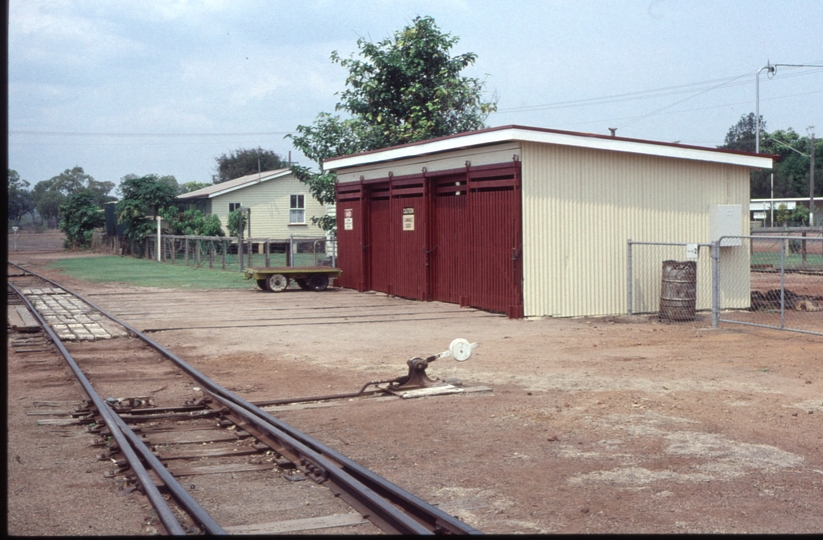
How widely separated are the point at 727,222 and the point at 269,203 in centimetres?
3828

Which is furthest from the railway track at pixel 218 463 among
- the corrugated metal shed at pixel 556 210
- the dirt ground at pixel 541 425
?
the corrugated metal shed at pixel 556 210

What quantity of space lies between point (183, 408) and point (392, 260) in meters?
14.1

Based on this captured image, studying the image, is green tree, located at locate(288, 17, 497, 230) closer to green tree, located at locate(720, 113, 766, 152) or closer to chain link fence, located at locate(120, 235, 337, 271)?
chain link fence, located at locate(120, 235, 337, 271)

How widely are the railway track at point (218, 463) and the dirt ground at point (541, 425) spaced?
276 mm

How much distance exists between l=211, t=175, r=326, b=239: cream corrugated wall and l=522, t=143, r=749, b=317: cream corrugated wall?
1407 inches

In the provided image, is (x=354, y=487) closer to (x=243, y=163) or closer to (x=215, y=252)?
(x=215, y=252)

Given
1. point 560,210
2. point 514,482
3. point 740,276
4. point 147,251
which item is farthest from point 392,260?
Answer: point 147,251

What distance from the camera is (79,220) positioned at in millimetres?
58406

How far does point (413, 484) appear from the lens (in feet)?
21.5

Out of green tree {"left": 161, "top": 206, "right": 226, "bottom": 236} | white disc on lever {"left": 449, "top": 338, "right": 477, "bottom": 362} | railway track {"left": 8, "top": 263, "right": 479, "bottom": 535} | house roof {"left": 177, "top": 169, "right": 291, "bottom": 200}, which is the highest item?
house roof {"left": 177, "top": 169, "right": 291, "bottom": 200}

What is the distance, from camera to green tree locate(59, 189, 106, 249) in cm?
5834

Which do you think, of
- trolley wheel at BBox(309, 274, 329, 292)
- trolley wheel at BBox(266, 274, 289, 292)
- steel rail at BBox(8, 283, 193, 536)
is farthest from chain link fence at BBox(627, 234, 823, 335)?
steel rail at BBox(8, 283, 193, 536)

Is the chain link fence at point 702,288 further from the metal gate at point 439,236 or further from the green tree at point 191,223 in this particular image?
the green tree at point 191,223

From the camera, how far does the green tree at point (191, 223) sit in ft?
157
